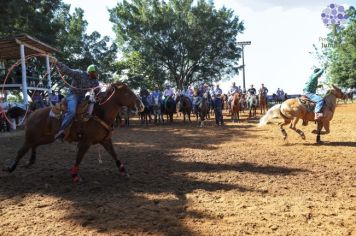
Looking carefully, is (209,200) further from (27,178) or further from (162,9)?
(162,9)

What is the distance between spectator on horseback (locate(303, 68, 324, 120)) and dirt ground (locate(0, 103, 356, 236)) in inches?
47.6

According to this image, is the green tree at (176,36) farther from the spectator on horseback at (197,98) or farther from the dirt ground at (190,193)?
the dirt ground at (190,193)

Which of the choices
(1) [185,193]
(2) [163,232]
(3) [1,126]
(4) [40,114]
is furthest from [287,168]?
(3) [1,126]

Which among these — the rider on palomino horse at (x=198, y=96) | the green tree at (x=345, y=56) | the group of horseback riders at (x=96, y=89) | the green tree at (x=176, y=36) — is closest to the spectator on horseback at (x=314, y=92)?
the group of horseback riders at (x=96, y=89)

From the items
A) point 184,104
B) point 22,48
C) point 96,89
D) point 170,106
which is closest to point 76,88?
point 96,89

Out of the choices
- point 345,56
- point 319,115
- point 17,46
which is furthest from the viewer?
point 345,56

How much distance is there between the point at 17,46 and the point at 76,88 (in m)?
15.8

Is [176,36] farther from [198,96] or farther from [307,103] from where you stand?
[307,103]

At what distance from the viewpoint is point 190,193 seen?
302 inches

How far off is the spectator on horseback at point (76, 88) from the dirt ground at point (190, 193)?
1.26m

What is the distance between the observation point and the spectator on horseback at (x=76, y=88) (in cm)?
876

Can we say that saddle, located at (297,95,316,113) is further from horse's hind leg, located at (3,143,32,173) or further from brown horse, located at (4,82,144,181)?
horse's hind leg, located at (3,143,32,173)

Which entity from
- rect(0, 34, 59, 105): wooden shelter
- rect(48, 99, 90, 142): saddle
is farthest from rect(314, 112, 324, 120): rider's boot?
rect(0, 34, 59, 105): wooden shelter

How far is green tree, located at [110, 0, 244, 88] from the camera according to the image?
1933 inches
